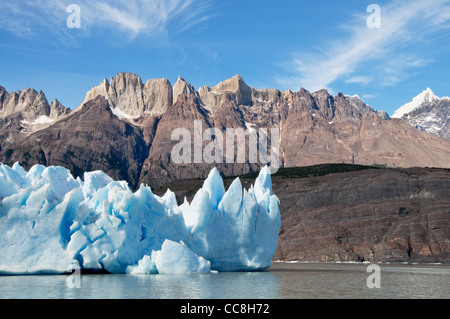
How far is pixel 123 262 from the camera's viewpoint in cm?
4134

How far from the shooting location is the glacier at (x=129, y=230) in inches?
1518

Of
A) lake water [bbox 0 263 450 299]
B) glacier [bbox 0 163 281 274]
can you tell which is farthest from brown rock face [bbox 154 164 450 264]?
glacier [bbox 0 163 281 274]

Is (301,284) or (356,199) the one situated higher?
(356,199)

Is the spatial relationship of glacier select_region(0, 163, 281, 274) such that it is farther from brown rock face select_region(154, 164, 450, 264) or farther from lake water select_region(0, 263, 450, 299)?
brown rock face select_region(154, 164, 450, 264)

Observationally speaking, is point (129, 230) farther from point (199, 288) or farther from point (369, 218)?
point (369, 218)

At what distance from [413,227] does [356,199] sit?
1608 cm

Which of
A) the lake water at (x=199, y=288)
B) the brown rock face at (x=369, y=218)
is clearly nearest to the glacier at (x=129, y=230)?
the lake water at (x=199, y=288)

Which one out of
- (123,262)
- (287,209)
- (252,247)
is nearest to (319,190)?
(287,209)

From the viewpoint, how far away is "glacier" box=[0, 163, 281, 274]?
3856 cm

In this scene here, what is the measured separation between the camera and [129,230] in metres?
41.0
